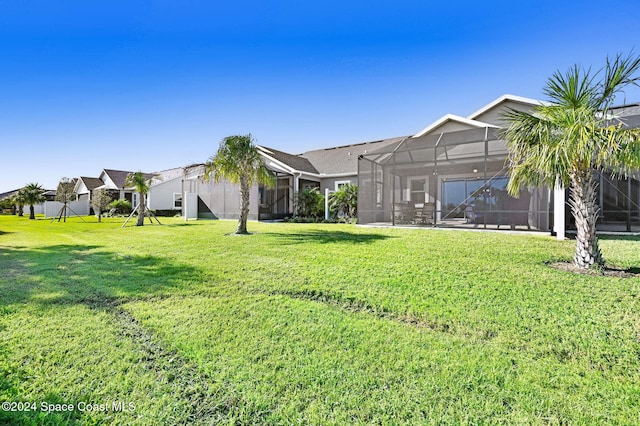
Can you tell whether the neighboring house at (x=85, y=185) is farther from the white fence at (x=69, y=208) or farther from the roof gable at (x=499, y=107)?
the roof gable at (x=499, y=107)

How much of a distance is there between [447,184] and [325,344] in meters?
16.0

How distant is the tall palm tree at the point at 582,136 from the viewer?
16.9 ft

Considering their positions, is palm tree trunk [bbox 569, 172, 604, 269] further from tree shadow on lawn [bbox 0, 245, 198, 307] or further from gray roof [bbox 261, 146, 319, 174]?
gray roof [bbox 261, 146, 319, 174]

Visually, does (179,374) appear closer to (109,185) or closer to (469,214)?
(469,214)

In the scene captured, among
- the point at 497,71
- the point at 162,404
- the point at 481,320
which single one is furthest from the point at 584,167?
the point at 497,71

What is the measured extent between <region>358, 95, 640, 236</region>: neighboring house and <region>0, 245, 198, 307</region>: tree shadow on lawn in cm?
1006

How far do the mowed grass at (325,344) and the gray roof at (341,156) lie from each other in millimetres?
15586

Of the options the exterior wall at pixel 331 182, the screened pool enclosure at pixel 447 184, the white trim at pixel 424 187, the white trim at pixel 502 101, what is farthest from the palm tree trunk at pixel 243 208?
the white trim at pixel 502 101

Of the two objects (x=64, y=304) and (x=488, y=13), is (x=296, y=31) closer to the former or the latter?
(x=488, y=13)

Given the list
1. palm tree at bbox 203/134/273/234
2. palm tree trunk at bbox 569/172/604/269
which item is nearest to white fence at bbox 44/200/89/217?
palm tree at bbox 203/134/273/234

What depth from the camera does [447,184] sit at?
16.7 meters

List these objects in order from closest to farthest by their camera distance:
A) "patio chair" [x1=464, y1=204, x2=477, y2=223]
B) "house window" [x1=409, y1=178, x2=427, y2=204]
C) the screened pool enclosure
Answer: the screened pool enclosure
"patio chair" [x1=464, y1=204, x2=477, y2=223]
"house window" [x1=409, y1=178, x2=427, y2=204]

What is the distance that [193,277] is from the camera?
213 inches

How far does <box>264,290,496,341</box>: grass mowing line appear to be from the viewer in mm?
3266
